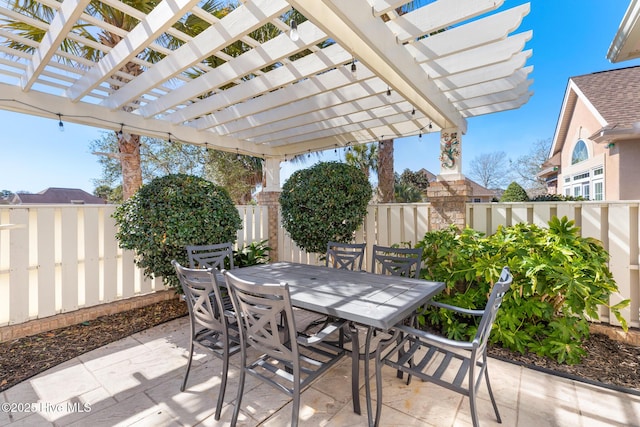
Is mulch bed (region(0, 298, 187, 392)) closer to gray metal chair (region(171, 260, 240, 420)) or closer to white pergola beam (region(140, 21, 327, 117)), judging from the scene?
gray metal chair (region(171, 260, 240, 420))

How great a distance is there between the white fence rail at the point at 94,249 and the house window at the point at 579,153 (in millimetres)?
8637

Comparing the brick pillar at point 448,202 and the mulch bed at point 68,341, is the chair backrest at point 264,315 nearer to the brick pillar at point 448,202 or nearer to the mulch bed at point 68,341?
the mulch bed at point 68,341

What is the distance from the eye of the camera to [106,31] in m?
4.64

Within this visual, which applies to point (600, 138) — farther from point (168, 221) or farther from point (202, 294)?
point (168, 221)

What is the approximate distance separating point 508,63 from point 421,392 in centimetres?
342

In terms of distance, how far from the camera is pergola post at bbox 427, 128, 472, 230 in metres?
4.21

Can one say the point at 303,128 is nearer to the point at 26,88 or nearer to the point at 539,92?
the point at 26,88

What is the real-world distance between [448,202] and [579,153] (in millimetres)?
9638

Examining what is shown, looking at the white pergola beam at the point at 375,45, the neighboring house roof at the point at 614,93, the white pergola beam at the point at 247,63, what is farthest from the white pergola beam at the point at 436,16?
the neighboring house roof at the point at 614,93

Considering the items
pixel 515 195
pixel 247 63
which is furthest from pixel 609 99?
pixel 247 63

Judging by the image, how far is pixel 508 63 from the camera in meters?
3.20

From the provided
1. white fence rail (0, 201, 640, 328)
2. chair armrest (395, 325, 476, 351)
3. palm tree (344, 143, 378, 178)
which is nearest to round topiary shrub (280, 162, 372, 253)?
white fence rail (0, 201, 640, 328)

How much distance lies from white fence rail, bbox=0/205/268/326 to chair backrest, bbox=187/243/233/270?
1.39 metres

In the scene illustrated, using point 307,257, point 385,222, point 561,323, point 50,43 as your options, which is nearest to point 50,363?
point 50,43
